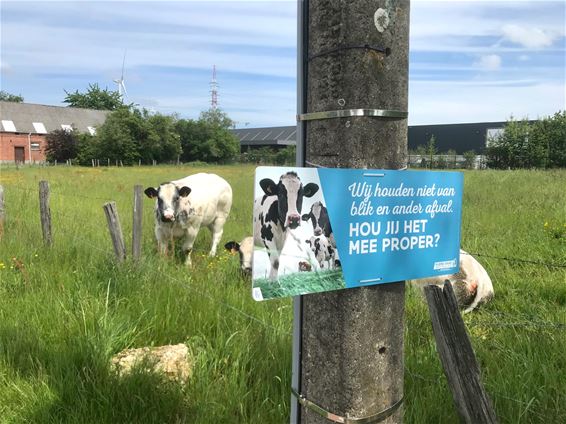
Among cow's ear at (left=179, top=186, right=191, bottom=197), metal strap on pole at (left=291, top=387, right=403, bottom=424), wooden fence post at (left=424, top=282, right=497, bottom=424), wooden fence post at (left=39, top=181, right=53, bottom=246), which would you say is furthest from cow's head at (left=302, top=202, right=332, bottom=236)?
cow's ear at (left=179, top=186, right=191, bottom=197)

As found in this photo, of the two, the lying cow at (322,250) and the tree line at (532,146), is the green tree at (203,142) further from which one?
the lying cow at (322,250)

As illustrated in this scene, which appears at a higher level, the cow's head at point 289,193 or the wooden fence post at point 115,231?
the cow's head at point 289,193

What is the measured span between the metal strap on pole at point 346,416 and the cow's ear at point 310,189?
0.68m

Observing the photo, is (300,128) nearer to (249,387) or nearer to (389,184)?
(389,184)

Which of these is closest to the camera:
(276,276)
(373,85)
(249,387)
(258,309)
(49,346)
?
(276,276)

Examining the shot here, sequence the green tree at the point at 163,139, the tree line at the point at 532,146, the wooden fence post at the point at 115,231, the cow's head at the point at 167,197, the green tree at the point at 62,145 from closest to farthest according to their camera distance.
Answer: the wooden fence post at the point at 115,231
the cow's head at the point at 167,197
the tree line at the point at 532,146
the green tree at the point at 163,139
the green tree at the point at 62,145

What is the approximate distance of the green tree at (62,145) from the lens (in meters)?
55.9

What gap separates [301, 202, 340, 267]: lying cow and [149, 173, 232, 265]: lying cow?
217 inches

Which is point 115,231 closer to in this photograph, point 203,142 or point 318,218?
point 318,218

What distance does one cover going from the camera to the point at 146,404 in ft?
9.41

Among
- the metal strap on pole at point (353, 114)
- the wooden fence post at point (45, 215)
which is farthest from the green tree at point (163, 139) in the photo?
the metal strap on pole at point (353, 114)

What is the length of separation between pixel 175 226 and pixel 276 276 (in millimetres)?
6769

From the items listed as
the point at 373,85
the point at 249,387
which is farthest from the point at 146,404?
the point at 373,85

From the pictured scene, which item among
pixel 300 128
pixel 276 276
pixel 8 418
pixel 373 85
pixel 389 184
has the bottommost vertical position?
pixel 8 418
